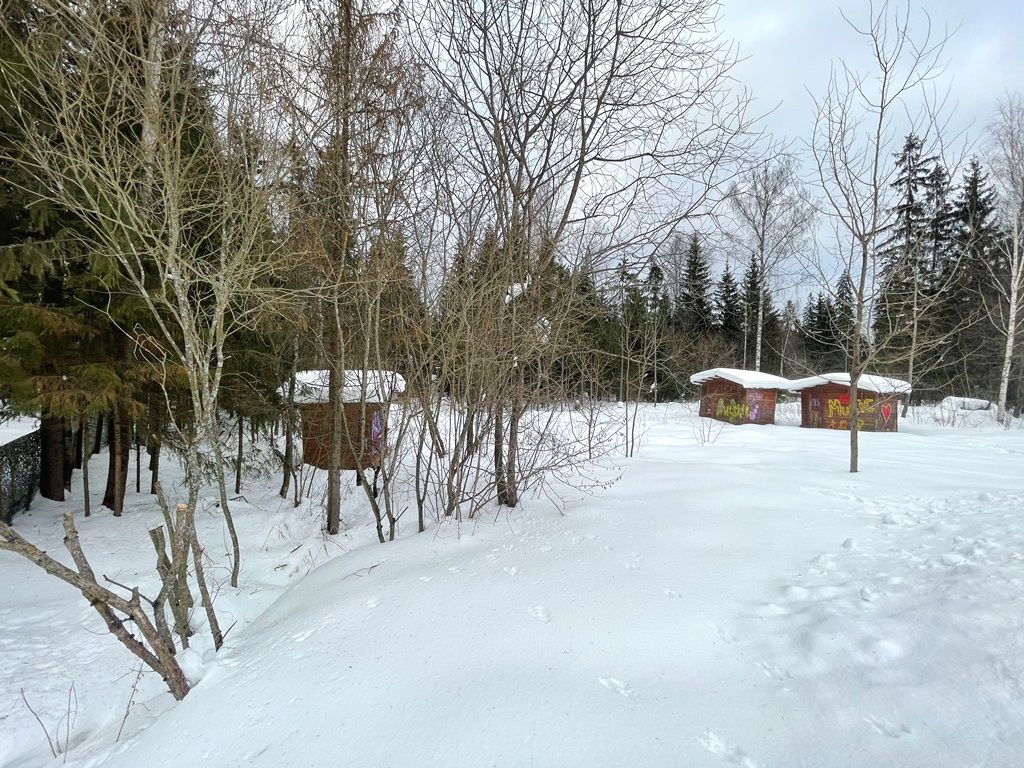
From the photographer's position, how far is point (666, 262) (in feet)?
19.8

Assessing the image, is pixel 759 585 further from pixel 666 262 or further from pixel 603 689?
pixel 666 262

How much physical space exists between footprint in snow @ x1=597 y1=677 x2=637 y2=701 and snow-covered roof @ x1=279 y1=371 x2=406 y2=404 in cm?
359

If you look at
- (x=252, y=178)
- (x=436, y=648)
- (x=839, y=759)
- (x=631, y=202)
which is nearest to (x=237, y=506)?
(x=252, y=178)

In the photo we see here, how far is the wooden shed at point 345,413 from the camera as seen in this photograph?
564cm

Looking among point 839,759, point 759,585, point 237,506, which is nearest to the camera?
point 839,759

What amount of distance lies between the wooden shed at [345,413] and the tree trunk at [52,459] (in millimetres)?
3393

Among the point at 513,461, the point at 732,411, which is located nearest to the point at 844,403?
the point at 732,411

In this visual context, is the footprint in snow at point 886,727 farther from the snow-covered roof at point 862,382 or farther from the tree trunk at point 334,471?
the snow-covered roof at point 862,382

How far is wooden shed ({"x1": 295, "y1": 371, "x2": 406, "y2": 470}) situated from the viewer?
5.64 metres

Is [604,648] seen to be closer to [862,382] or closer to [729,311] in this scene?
[862,382]

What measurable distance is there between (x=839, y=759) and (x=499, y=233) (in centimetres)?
489

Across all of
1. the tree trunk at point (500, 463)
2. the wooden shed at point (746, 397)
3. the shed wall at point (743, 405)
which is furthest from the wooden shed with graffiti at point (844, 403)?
the tree trunk at point (500, 463)

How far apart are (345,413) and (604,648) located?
463 centimetres

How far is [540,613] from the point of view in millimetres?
3018
